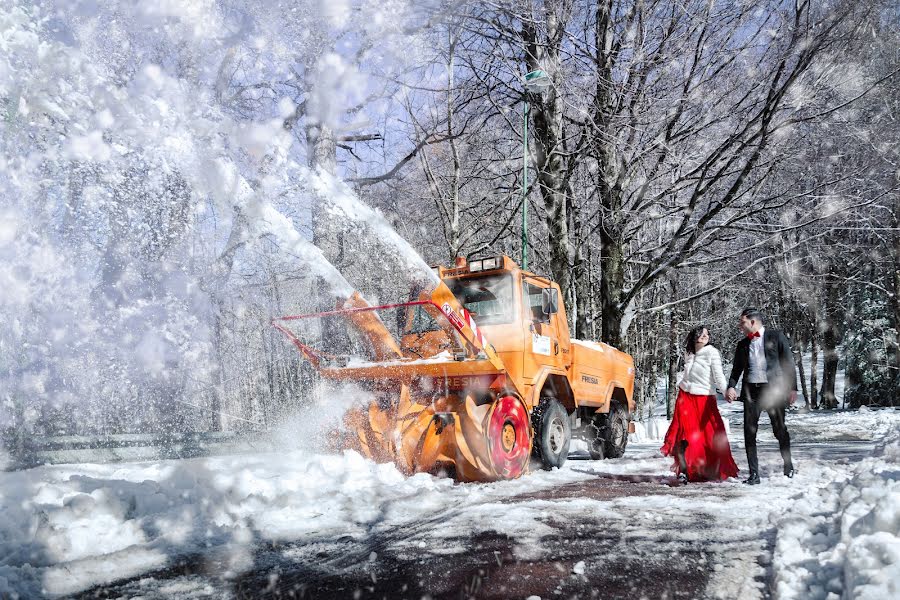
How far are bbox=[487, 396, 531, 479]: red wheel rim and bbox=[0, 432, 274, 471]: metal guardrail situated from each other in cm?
338

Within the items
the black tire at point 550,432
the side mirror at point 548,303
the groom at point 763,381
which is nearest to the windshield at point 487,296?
the side mirror at point 548,303

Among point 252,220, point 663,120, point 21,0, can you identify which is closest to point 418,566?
point 252,220

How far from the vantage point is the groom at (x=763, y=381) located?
6.73 metres

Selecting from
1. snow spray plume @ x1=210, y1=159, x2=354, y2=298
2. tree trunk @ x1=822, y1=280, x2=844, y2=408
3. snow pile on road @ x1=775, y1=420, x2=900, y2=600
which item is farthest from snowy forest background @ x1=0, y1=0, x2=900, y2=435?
tree trunk @ x1=822, y1=280, x2=844, y2=408

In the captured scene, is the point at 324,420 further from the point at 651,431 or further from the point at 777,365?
the point at 651,431

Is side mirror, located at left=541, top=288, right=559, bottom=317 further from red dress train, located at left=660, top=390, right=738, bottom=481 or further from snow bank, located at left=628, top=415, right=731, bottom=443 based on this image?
snow bank, located at left=628, top=415, right=731, bottom=443

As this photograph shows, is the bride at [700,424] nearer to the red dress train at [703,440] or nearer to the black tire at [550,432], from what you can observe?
the red dress train at [703,440]

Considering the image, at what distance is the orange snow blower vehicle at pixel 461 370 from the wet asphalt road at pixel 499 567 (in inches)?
80.0

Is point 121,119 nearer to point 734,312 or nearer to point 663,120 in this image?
point 663,120

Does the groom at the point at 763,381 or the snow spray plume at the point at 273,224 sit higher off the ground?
the snow spray plume at the point at 273,224

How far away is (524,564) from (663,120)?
9517mm

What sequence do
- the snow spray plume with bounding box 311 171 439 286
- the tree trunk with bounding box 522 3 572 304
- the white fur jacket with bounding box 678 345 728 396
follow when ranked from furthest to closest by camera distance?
the tree trunk with bounding box 522 3 572 304
the white fur jacket with bounding box 678 345 728 396
the snow spray plume with bounding box 311 171 439 286

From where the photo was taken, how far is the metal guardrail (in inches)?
253

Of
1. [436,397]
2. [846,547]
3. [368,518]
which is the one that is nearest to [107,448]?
[368,518]
